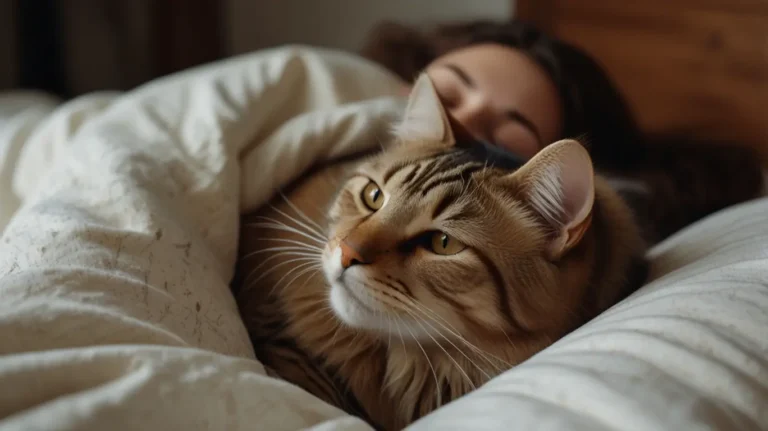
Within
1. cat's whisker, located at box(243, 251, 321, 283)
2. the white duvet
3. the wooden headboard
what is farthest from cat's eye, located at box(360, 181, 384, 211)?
the wooden headboard

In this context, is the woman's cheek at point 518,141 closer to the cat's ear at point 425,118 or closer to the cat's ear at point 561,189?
the cat's ear at point 425,118

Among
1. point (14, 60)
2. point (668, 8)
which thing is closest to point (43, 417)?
point (668, 8)

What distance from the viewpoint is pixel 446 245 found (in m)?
0.90

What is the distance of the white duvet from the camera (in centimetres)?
58

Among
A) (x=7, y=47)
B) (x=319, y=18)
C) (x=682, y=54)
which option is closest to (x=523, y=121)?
(x=682, y=54)

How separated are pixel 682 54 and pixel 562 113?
2.78 feet

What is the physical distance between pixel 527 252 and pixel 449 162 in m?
0.19

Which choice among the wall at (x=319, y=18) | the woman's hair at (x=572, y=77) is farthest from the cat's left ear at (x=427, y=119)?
the wall at (x=319, y=18)

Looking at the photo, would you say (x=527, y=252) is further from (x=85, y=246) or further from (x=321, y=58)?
(x=321, y=58)

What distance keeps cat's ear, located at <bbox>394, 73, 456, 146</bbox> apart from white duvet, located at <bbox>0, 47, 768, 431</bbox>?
0.15m

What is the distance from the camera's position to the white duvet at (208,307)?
0.58 metres

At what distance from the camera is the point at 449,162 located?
0.99 meters

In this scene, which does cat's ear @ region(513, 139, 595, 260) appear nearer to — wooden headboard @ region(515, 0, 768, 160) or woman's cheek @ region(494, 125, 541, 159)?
woman's cheek @ region(494, 125, 541, 159)

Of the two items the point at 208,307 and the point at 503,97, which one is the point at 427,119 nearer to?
the point at 503,97
